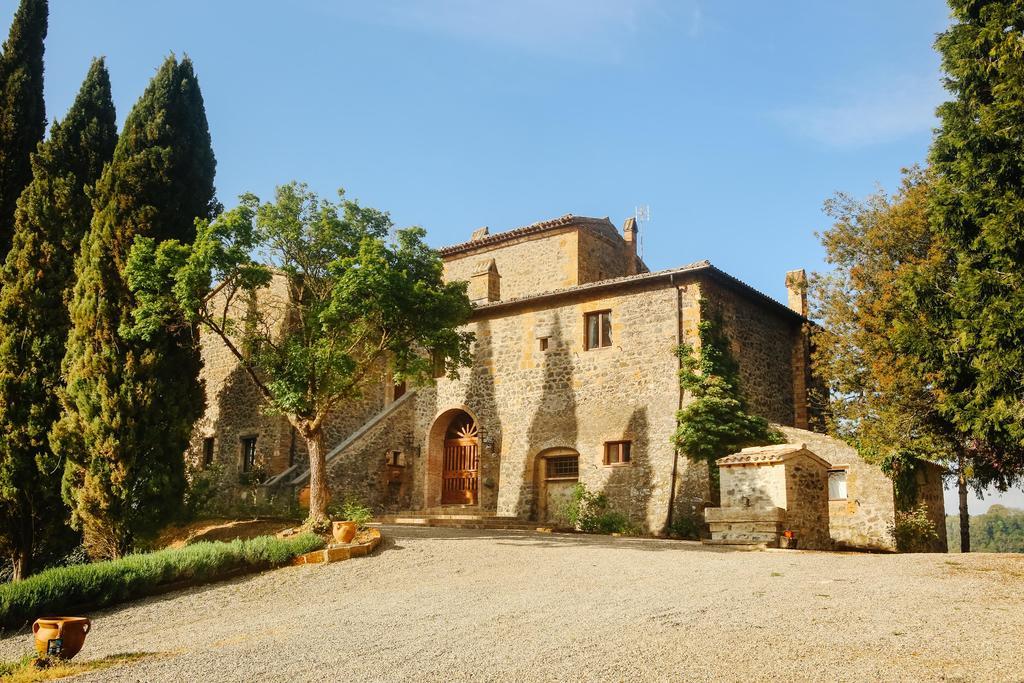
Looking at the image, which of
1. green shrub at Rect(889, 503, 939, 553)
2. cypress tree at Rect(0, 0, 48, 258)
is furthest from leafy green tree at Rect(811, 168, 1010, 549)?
cypress tree at Rect(0, 0, 48, 258)

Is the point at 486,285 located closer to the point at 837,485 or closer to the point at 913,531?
the point at 837,485

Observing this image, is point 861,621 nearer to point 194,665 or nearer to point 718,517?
point 194,665

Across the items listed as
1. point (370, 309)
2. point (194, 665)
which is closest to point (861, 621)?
point (194, 665)

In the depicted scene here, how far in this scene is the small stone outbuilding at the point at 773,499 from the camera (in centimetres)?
1530

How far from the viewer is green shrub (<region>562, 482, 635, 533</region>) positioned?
19.8 meters

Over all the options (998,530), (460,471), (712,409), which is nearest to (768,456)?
(712,409)

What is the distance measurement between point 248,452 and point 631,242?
15162 millimetres

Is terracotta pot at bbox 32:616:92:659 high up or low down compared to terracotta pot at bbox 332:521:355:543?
down

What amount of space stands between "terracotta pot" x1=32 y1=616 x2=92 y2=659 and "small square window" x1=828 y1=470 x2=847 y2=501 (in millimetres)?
16110

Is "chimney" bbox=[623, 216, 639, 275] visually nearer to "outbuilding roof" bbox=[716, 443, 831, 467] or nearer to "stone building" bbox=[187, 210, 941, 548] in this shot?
"stone building" bbox=[187, 210, 941, 548]

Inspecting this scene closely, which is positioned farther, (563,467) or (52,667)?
(563,467)

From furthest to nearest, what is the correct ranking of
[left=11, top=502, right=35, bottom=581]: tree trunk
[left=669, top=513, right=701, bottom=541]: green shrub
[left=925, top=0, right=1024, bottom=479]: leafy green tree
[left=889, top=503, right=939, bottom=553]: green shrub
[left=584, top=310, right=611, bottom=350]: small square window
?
[left=584, top=310, right=611, bottom=350]: small square window, [left=669, top=513, right=701, bottom=541]: green shrub, [left=889, top=503, right=939, bottom=553]: green shrub, [left=11, top=502, right=35, bottom=581]: tree trunk, [left=925, top=0, right=1024, bottom=479]: leafy green tree

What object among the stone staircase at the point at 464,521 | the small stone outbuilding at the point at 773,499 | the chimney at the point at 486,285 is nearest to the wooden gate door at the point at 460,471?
the stone staircase at the point at 464,521

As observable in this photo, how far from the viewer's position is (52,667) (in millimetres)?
8070
